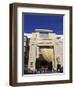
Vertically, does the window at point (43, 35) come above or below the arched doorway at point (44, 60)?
above

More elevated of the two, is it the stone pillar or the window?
the window

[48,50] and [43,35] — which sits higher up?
[43,35]

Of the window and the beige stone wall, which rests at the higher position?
the window

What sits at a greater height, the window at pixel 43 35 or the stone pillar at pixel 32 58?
the window at pixel 43 35

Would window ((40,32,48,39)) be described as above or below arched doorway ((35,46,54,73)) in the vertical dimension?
above

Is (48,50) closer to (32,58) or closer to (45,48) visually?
(45,48)

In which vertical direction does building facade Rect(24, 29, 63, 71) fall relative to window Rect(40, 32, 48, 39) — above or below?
below

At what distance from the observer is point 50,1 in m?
1.91

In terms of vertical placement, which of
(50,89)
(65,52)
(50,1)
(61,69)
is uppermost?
(50,1)

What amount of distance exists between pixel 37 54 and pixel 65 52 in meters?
0.22

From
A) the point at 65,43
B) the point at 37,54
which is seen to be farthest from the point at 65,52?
the point at 37,54

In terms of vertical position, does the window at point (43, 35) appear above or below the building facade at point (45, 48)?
above

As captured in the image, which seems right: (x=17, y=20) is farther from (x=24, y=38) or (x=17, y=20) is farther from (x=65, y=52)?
(x=65, y=52)

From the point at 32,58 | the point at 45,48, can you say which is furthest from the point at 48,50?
the point at 32,58
